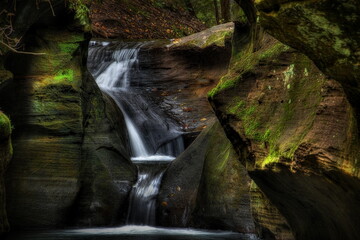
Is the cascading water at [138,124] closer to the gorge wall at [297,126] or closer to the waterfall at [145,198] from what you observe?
the waterfall at [145,198]

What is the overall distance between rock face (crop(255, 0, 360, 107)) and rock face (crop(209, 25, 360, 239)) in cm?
49

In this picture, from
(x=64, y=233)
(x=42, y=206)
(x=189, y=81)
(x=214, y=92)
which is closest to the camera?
(x=214, y=92)

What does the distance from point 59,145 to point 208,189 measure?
305 cm

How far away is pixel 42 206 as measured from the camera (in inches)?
328

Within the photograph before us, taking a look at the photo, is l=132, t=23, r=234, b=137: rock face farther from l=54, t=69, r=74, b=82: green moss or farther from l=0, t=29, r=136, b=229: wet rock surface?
l=54, t=69, r=74, b=82: green moss

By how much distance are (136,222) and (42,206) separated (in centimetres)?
181

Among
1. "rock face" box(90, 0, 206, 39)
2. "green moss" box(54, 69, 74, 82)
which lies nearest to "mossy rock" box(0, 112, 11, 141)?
"green moss" box(54, 69, 74, 82)

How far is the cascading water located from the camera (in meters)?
9.11

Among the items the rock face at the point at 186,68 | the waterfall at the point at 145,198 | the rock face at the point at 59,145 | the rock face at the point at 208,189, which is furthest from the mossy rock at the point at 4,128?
the rock face at the point at 186,68

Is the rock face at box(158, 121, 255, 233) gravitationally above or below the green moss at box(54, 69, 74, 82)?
below

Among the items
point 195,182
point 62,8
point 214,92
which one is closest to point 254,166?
point 214,92

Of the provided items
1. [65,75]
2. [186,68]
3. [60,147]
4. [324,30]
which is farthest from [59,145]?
[324,30]

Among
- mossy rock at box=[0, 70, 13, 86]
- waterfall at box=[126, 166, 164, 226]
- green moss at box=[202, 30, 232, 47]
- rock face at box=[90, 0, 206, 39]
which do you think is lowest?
waterfall at box=[126, 166, 164, 226]

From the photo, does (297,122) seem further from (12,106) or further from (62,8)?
(62,8)
